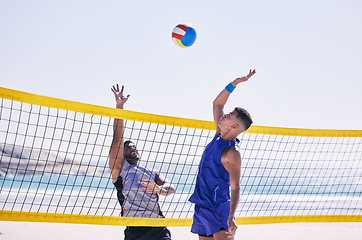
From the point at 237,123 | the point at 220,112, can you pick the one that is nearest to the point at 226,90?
the point at 220,112

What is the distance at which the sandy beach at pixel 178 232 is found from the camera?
7.72 m

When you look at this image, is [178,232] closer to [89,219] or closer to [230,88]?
[89,219]

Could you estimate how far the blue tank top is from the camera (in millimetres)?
3482

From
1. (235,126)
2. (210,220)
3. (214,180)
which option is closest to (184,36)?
(235,126)

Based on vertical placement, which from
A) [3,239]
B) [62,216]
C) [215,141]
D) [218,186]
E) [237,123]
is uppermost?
[237,123]

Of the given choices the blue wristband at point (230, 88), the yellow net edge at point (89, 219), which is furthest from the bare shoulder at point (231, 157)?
the yellow net edge at point (89, 219)

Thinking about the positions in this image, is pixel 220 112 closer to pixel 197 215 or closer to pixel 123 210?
pixel 197 215

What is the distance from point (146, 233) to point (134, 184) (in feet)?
1.83

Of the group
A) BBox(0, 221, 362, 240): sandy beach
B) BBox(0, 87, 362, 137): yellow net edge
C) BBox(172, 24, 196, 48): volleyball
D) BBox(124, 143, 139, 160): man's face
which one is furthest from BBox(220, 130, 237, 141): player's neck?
BBox(0, 221, 362, 240): sandy beach

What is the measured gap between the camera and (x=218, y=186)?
350 cm

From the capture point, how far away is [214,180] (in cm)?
351

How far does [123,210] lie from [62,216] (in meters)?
0.61

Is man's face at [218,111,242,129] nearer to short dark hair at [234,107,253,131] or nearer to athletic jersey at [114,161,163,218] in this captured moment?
short dark hair at [234,107,253,131]

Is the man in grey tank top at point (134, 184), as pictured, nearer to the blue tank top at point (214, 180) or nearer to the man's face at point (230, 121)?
the blue tank top at point (214, 180)
